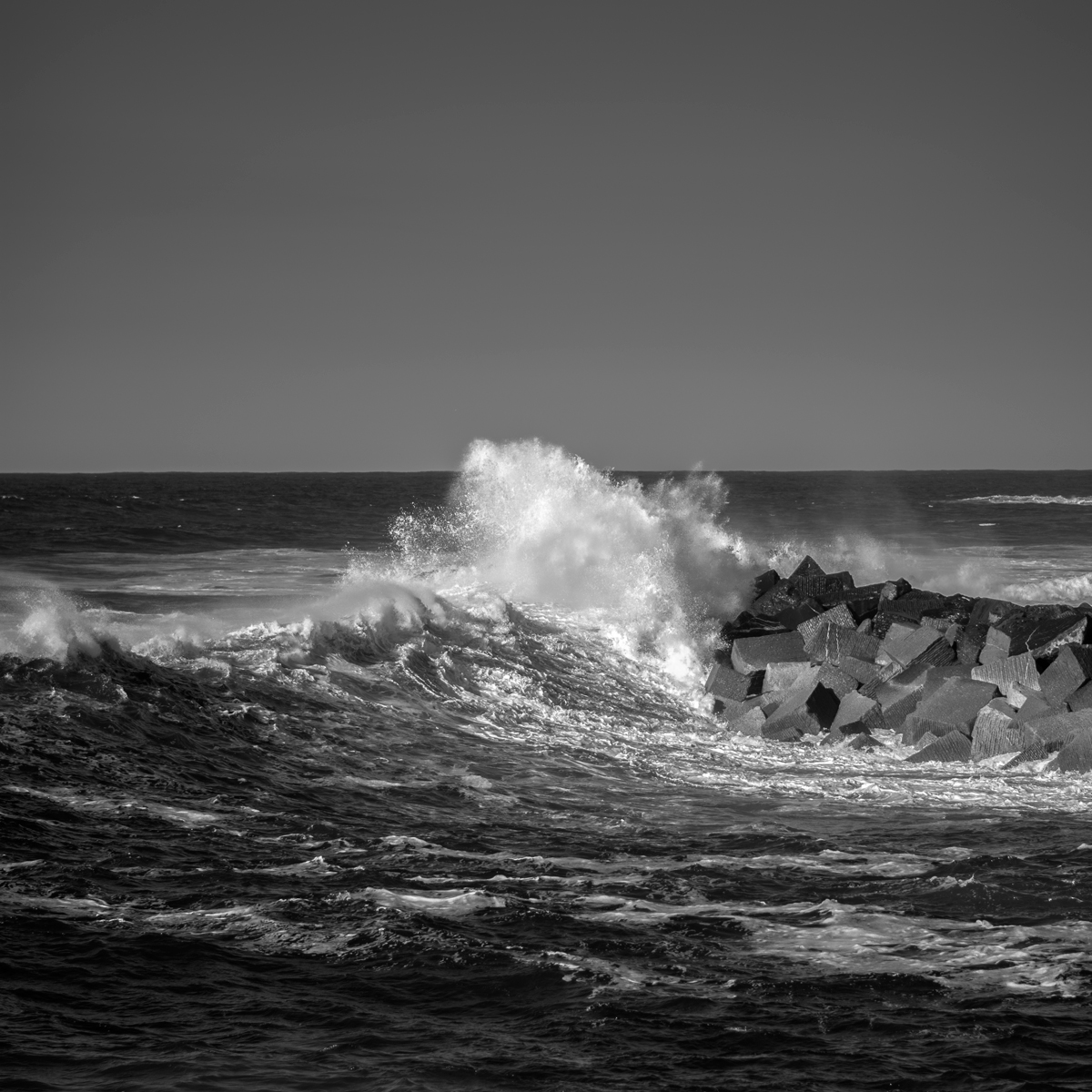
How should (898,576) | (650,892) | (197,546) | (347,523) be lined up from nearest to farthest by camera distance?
(650,892), (898,576), (197,546), (347,523)

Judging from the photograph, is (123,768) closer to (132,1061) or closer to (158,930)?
(158,930)

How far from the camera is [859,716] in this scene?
1119cm

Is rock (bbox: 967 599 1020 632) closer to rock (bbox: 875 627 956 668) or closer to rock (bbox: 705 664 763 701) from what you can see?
rock (bbox: 875 627 956 668)

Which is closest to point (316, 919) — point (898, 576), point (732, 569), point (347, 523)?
point (732, 569)

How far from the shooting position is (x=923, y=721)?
10.8 meters

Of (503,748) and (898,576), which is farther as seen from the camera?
(898,576)

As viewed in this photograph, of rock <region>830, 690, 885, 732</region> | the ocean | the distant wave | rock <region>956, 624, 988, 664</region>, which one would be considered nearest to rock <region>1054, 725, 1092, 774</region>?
the ocean

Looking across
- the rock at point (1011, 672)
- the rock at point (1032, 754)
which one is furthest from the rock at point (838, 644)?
the rock at point (1032, 754)

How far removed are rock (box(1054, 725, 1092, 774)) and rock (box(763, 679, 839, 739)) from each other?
227 centimetres

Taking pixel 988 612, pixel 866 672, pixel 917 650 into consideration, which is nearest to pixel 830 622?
pixel 866 672

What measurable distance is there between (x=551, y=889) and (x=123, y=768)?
3329mm

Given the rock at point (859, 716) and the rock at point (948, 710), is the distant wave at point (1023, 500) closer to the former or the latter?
the rock at point (948, 710)

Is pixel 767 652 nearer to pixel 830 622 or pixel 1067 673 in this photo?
pixel 830 622

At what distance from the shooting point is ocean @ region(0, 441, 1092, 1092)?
4406mm
